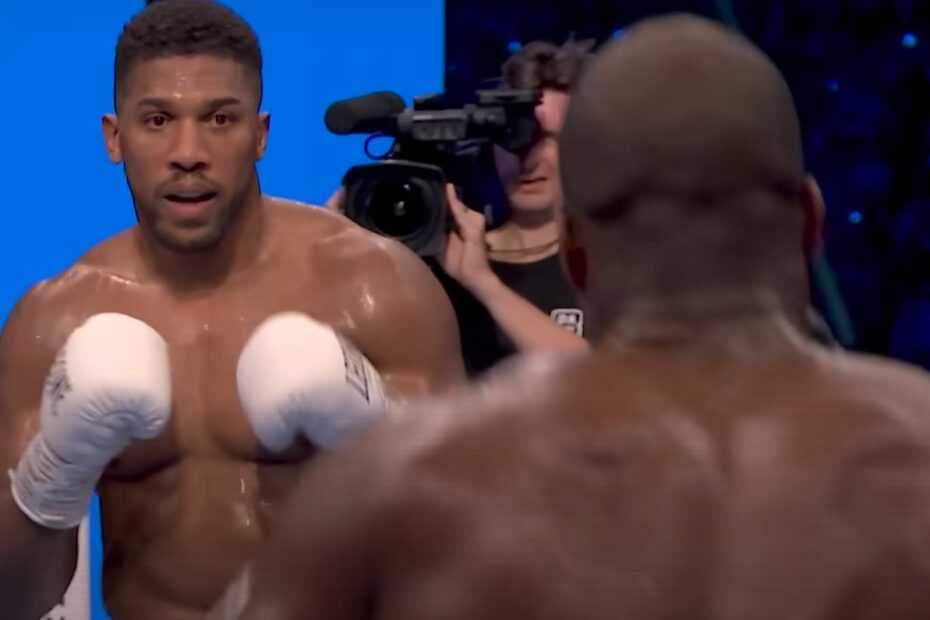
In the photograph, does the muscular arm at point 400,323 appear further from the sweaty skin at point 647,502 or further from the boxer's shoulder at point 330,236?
the sweaty skin at point 647,502

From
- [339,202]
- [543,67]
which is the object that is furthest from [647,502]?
[543,67]

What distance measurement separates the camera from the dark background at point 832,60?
260 cm

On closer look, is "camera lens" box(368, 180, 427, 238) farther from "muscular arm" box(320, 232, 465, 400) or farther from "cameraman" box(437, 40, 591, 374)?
"muscular arm" box(320, 232, 465, 400)

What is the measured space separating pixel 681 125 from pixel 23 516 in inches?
38.3

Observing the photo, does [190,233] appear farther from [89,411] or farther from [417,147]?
[417,147]

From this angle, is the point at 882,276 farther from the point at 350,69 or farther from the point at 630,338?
the point at 630,338

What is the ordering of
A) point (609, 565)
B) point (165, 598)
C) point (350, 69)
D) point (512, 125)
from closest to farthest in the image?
point (609, 565) < point (165, 598) < point (512, 125) < point (350, 69)

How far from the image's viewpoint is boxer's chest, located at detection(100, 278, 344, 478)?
1583 mm

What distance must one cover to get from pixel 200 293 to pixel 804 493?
102 centimetres

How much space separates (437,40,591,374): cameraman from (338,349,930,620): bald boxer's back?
1.19 m

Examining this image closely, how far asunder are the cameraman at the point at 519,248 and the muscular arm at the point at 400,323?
355mm

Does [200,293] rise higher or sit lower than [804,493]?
lower

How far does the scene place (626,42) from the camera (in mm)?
802

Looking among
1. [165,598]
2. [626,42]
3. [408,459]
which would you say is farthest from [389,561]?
[165,598]
